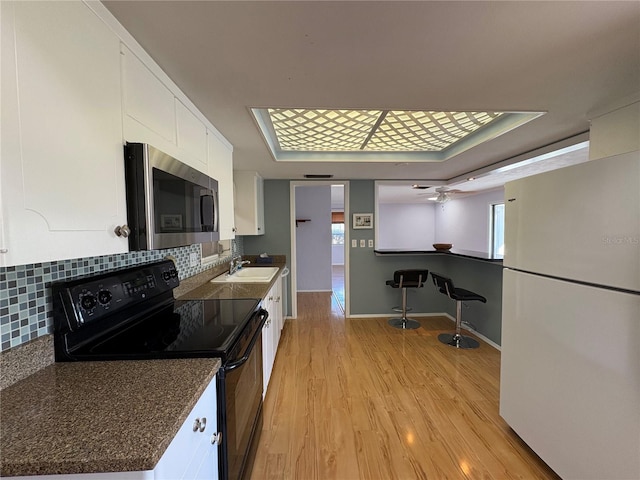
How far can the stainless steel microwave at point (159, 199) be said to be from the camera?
3.02ft

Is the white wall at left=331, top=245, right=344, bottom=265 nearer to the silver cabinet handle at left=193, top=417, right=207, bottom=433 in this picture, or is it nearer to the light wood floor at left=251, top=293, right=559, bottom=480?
the light wood floor at left=251, top=293, right=559, bottom=480

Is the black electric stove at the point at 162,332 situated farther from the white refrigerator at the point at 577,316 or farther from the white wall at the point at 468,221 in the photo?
the white wall at the point at 468,221

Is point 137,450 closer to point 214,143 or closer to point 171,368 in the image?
point 171,368

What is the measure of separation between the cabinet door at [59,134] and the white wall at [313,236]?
472 cm

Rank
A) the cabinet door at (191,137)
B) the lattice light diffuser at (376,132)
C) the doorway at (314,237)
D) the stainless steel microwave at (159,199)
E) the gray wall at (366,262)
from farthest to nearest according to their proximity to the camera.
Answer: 1. the doorway at (314,237)
2. the gray wall at (366,262)
3. the lattice light diffuser at (376,132)
4. the cabinet door at (191,137)
5. the stainless steel microwave at (159,199)

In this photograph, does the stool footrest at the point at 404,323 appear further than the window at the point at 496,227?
No

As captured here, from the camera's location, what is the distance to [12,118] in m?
0.57

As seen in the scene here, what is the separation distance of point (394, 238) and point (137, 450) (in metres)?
9.07

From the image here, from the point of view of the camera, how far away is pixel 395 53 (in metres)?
1.07

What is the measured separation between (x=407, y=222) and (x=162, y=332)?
874 centimetres

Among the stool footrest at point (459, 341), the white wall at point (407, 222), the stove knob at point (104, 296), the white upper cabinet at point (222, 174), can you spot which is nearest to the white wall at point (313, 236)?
the stool footrest at point (459, 341)

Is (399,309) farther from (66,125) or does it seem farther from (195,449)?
(66,125)

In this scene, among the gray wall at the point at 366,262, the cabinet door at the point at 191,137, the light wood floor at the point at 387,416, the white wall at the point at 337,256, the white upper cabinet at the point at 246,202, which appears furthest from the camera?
the white wall at the point at 337,256

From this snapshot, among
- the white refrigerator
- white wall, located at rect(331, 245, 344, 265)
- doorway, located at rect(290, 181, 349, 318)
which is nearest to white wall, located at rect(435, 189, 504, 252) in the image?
white wall, located at rect(331, 245, 344, 265)
